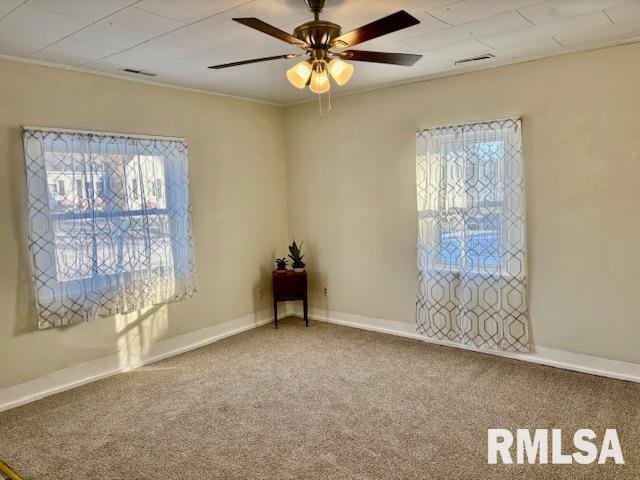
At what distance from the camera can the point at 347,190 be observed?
4980 millimetres

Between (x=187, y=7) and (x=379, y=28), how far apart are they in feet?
3.45

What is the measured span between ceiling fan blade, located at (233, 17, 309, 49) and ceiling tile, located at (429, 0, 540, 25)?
835 millimetres

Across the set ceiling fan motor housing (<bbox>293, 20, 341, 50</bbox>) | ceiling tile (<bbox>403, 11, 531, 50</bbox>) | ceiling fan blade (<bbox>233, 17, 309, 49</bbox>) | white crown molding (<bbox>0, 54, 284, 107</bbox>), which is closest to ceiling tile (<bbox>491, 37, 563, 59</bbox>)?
ceiling tile (<bbox>403, 11, 531, 50</bbox>)

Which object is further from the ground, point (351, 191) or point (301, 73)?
point (301, 73)

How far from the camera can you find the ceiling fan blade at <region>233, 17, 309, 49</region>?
2.00m

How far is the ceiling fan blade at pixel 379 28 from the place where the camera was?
6.47 ft

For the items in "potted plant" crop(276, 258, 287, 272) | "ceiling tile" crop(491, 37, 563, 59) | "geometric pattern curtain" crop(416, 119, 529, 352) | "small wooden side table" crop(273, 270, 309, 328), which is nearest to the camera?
"ceiling tile" crop(491, 37, 563, 59)

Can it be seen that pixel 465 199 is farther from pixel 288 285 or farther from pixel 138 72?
pixel 138 72

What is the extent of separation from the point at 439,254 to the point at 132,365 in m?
2.98

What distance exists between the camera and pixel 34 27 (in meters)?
2.67

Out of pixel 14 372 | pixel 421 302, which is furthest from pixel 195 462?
pixel 421 302

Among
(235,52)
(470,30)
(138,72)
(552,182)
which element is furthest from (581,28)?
(138,72)

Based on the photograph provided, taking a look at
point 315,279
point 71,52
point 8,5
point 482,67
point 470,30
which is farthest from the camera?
point 315,279

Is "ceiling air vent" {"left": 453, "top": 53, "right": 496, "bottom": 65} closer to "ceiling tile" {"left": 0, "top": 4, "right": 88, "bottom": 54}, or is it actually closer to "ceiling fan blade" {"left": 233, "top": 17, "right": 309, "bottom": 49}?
"ceiling fan blade" {"left": 233, "top": 17, "right": 309, "bottom": 49}
